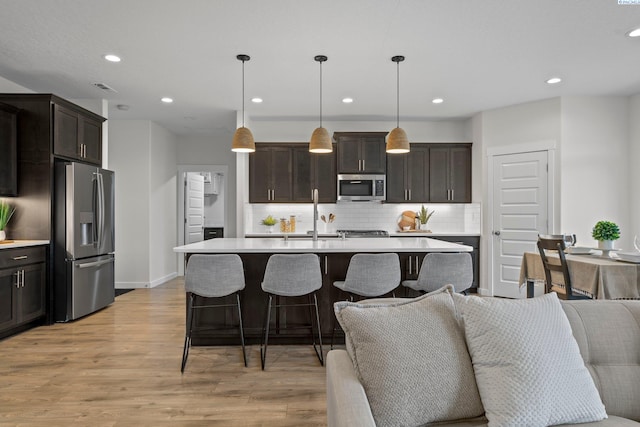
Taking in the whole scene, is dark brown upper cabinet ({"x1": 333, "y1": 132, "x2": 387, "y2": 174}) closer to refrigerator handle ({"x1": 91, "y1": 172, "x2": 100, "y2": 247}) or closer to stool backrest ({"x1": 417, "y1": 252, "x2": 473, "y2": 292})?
stool backrest ({"x1": 417, "y1": 252, "x2": 473, "y2": 292})

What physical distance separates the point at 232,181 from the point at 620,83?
Result: 6136 millimetres

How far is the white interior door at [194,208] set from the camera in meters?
7.75

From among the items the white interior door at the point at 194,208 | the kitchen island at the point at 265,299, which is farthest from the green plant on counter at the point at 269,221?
the kitchen island at the point at 265,299

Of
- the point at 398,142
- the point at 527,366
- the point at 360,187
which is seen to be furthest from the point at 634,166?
the point at 527,366

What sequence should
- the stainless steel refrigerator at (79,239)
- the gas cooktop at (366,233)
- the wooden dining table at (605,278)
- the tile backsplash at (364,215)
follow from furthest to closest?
the tile backsplash at (364,215) < the gas cooktop at (366,233) < the stainless steel refrigerator at (79,239) < the wooden dining table at (605,278)

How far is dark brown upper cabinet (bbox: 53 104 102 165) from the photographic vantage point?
4395 mm

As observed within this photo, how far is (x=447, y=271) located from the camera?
3.21m

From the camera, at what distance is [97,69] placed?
4281 millimetres

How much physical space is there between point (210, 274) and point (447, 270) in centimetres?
189

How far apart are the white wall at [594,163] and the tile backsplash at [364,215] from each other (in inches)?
61.1

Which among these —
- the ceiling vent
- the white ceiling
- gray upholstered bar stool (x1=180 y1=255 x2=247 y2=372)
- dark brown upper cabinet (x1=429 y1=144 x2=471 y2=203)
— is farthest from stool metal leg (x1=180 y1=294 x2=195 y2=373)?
dark brown upper cabinet (x1=429 y1=144 x2=471 y2=203)

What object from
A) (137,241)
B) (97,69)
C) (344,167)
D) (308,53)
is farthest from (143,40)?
(137,241)

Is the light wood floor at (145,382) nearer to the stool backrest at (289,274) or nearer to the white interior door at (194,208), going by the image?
the stool backrest at (289,274)

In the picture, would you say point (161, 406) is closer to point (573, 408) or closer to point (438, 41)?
point (573, 408)
